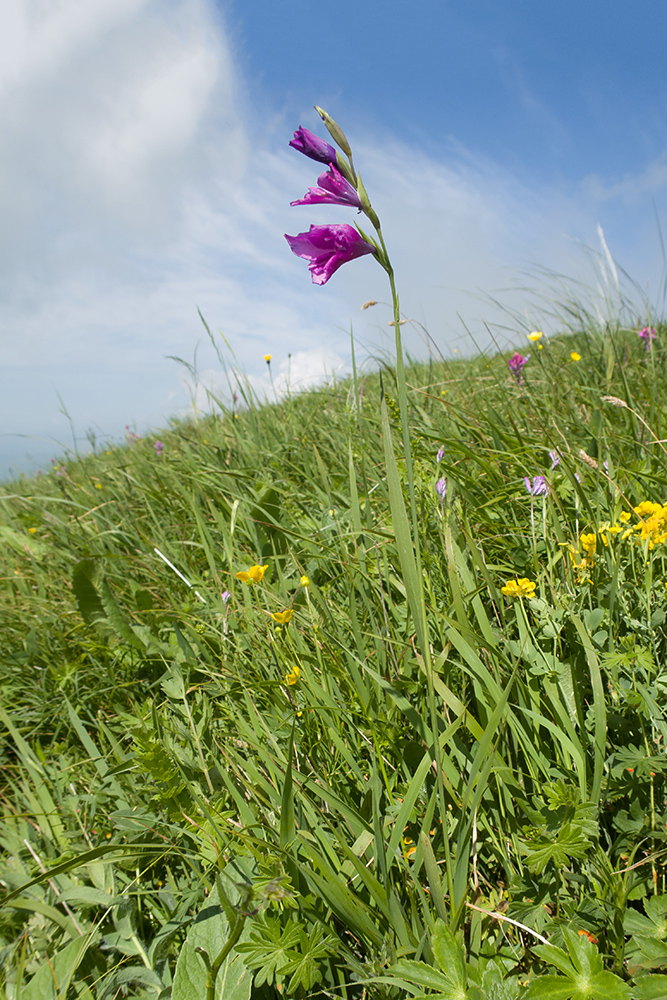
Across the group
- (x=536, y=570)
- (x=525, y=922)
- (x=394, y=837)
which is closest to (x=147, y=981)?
(x=394, y=837)

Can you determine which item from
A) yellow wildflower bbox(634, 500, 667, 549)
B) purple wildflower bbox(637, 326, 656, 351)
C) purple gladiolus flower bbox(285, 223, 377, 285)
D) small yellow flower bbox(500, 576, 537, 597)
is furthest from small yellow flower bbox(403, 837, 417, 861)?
purple wildflower bbox(637, 326, 656, 351)

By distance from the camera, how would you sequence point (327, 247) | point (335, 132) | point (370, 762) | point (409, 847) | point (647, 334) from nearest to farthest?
point (335, 132)
point (327, 247)
point (409, 847)
point (370, 762)
point (647, 334)

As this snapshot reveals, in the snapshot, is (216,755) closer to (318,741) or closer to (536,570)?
(318,741)

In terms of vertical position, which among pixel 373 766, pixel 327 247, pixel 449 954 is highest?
pixel 327 247

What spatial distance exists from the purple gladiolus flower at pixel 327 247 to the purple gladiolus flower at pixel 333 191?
0.05 metres

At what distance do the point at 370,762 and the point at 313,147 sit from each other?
4.26 ft

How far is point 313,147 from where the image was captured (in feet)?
3.01

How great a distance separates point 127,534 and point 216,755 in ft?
5.01

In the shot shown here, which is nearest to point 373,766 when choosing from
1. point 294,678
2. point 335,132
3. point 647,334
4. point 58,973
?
point 294,678

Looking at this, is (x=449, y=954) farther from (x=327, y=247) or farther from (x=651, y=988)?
(x=327, y=247)

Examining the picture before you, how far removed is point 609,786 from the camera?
1.06 m

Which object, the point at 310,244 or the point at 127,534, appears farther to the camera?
the point at 127,534

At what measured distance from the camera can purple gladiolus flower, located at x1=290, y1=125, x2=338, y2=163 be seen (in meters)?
0.91

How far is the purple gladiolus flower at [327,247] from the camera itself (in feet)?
3.05
